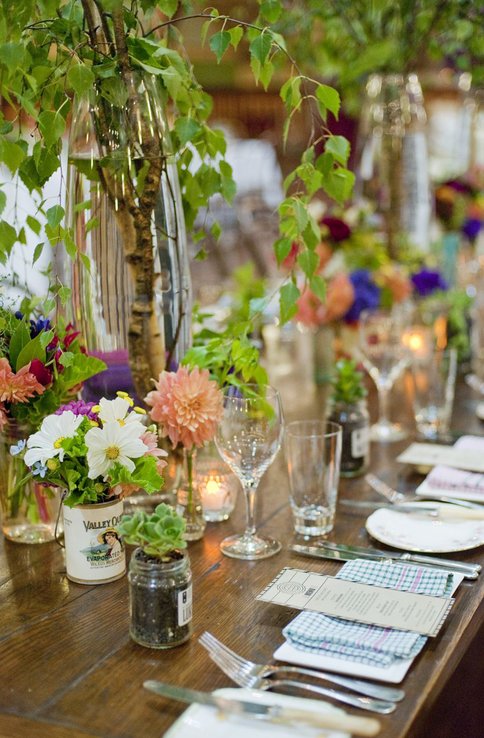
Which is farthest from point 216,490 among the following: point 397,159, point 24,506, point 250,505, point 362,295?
point 397,159

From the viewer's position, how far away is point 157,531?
40.8 inches

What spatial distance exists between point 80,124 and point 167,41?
26cm

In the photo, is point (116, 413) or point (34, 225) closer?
point (116, 413)

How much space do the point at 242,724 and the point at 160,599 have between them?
190mm

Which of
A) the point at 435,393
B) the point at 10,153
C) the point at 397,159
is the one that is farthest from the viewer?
the point at 397,159

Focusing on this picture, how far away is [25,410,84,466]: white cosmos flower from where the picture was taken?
1.19 metres

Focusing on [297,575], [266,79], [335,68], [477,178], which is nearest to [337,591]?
[297,575]

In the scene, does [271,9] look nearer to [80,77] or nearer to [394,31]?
[80,77]

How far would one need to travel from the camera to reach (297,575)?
3.98ft

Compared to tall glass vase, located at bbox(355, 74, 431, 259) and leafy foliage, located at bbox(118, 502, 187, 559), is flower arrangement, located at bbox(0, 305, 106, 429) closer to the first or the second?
leafy foliage, located at bbox(118, 502, 187, 559)

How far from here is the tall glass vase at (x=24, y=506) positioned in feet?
4.51

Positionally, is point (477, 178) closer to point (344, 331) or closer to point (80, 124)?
point (344, 331)

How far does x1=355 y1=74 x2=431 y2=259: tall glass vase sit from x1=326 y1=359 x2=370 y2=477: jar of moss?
1112 millimetres

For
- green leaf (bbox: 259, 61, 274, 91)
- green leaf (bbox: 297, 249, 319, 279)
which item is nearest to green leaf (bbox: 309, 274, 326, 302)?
green leaf (bbox: 297, 249, 319, 279)
